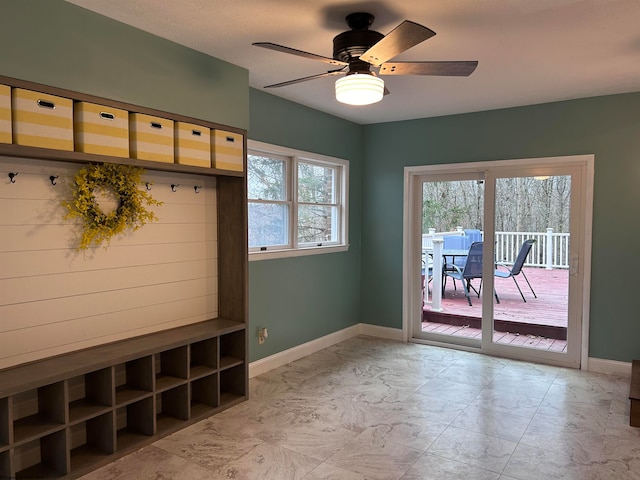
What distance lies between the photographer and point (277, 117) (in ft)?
14.4

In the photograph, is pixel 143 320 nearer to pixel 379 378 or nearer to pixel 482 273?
pixel 379 378

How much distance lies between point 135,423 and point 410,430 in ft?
5.85

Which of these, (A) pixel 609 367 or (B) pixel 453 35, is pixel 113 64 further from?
(A) pixel 609 367

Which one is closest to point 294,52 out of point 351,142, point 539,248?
point 351,142

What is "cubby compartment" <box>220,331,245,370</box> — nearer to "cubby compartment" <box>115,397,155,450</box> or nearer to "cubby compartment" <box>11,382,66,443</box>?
"cubby compartment" <box>115,397,155,450</box>

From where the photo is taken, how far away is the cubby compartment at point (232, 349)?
3578 mm

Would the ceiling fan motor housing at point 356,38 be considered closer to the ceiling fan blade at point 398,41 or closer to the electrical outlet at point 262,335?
the ceiling fan blade at point 398,41

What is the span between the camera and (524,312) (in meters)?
4.86

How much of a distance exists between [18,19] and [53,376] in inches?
69.4

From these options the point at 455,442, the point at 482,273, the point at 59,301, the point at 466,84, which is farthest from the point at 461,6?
the point at 482,273

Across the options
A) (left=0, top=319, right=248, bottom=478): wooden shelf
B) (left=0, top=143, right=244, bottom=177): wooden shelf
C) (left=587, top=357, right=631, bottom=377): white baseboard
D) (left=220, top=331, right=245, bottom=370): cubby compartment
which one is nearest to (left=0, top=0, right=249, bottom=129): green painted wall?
(left=0, top=143, right=244, bottom=177): wooden shelf

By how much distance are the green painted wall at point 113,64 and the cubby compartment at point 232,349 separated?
1.58 m

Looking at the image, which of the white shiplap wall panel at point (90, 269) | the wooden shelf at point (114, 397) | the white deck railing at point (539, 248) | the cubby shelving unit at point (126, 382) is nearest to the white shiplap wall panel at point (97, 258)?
the white shiplap wall panel at point (90, 269)

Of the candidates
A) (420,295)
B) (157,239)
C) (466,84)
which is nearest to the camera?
(157,239)
